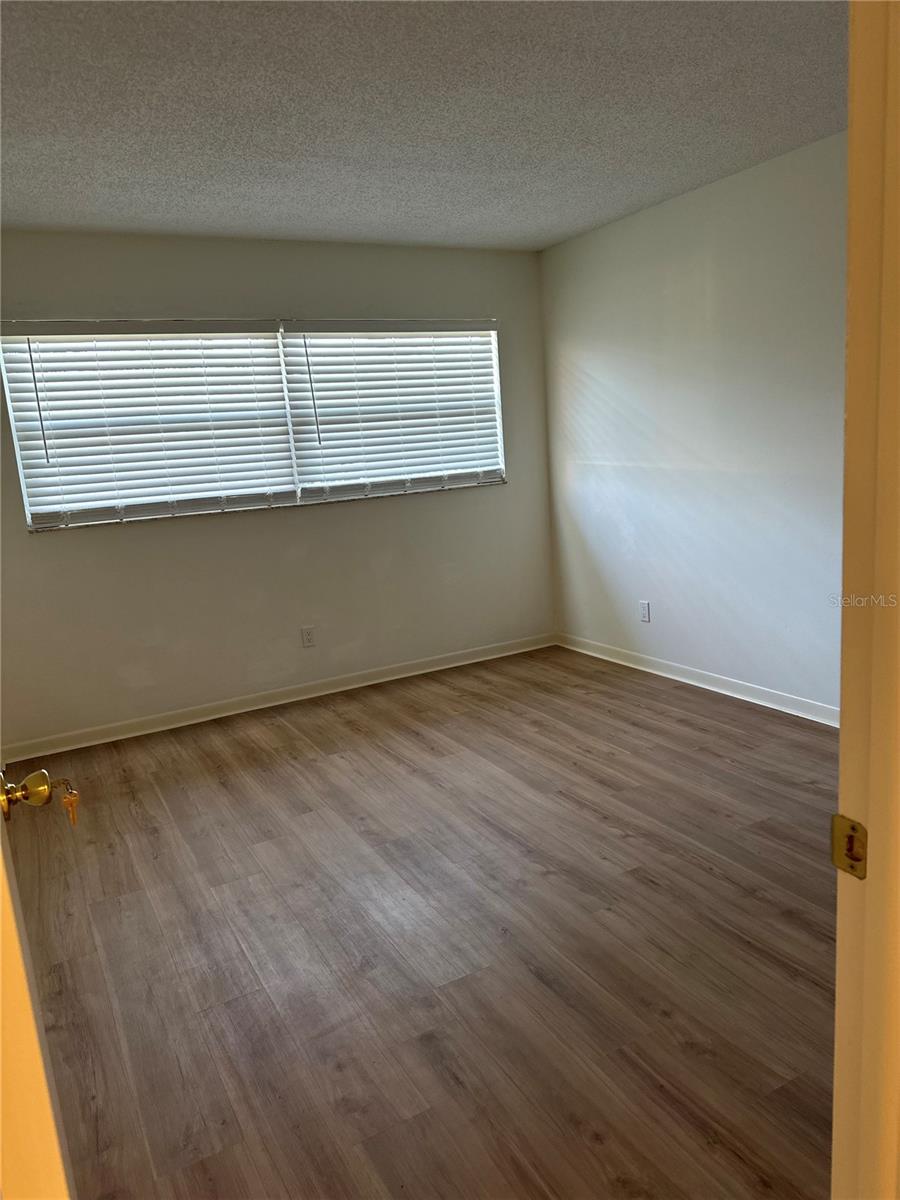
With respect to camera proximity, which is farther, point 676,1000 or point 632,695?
point 632,695

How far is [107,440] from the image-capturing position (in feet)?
13.1

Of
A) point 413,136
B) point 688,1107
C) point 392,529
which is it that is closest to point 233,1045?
point 688,1107

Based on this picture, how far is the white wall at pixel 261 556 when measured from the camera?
3.90 metres

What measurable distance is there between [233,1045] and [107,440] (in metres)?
2.99

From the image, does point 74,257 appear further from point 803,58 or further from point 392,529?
point 803,58

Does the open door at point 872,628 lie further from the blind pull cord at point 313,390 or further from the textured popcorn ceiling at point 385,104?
the blind pull cord at point 313,390

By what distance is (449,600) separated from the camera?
16.5 ft

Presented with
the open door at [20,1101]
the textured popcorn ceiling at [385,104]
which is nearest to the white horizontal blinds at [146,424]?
the textured popcorn ceiling at [385,104]

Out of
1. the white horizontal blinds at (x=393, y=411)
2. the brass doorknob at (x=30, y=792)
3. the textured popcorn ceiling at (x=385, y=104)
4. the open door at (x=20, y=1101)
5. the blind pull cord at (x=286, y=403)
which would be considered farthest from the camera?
the white horizontal blinds at (x=393, y=411)

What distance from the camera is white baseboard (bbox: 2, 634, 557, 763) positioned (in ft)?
13.3

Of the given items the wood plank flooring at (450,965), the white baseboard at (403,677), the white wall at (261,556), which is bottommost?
the wood plank flooring at (450,965)

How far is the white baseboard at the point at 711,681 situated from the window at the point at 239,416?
126 centimetres

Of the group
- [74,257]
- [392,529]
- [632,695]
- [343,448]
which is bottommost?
[632,695]

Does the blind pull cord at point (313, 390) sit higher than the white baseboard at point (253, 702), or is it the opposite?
the blind pull cord at point (313, 390)
